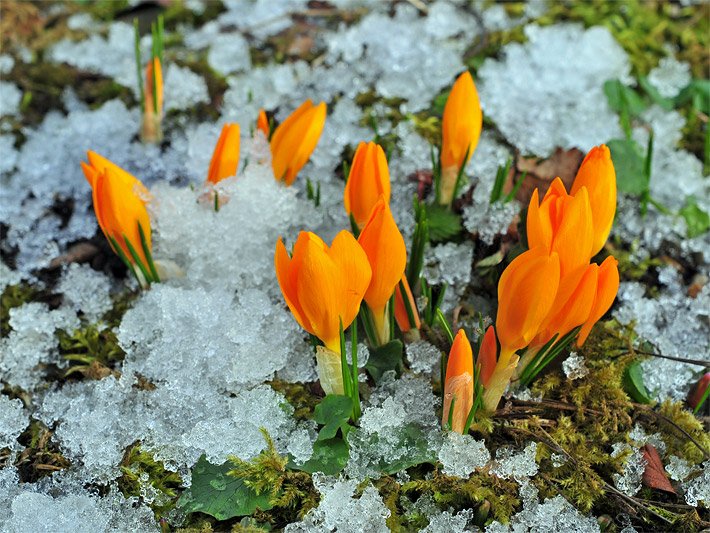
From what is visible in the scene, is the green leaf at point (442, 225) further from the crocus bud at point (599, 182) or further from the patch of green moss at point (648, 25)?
the patch of green moss at point (648, 25)

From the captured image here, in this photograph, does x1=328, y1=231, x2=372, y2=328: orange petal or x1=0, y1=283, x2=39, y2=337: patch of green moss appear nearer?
x1=328, y1=231, x2=372, y2=328: orange petal

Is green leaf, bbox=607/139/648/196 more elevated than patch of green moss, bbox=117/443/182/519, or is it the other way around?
green leaf, bbox=607/139/648/196

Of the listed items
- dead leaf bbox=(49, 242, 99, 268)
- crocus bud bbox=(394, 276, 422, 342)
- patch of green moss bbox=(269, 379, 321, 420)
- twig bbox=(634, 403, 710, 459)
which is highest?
crocus bud bbox=(394, 276, 422, 342)

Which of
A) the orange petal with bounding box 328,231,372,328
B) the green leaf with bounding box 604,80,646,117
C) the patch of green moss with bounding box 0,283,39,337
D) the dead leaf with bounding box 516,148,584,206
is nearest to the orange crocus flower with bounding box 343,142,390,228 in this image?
the orange petal with bounding box 328,231,372,328

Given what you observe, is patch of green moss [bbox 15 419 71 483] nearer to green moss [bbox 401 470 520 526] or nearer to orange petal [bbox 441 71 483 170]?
green moss [bbox 401 470 520 526]

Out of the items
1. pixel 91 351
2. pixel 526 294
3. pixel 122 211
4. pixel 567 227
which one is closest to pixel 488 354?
pixel 526 294

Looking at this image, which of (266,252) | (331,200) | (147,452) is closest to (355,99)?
(331,200)

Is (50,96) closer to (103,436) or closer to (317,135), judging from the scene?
(317,135)
